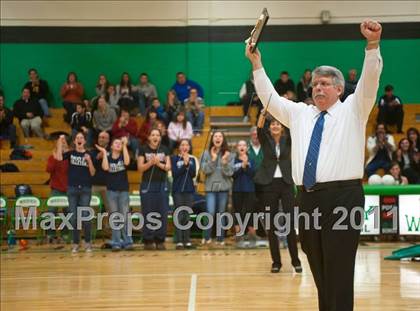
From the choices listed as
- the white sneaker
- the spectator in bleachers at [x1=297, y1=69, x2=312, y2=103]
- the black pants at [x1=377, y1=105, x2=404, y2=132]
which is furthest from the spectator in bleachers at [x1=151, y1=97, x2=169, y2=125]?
the black pants at [x1=377, y1=105, x2=404, y2=132]

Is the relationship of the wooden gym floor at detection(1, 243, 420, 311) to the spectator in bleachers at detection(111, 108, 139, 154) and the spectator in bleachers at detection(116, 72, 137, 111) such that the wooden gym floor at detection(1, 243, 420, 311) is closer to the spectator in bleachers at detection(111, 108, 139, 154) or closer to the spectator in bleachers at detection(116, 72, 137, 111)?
the spectator in bleachers at detection(111, 108, 139, 154)

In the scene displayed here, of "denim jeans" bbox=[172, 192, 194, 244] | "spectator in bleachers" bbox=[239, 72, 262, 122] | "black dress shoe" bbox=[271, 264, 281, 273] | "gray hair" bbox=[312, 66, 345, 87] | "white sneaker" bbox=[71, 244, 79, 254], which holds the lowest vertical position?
"white sneaker" bbox=[71, 244, 79, 254]

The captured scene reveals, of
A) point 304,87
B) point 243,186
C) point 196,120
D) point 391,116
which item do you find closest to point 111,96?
point 196,120

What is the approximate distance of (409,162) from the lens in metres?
12.0

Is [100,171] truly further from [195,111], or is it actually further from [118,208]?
[195,111]

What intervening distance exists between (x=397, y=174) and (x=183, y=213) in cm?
385

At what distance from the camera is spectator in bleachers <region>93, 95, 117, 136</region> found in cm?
1373

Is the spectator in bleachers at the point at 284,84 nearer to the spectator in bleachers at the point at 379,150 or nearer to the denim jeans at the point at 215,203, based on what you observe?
the spectator in bleachers at the point at 379,150

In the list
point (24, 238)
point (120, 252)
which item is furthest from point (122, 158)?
point (24, 238)

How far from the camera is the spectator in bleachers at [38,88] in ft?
50.3

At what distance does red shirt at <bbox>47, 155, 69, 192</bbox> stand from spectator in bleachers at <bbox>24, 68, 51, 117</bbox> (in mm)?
3220

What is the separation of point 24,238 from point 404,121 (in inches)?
283

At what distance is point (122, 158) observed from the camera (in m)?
11.7

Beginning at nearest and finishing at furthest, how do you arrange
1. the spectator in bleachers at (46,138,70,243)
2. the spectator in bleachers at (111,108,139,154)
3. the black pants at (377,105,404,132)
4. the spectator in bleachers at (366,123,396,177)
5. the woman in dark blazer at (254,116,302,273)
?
the woman in dark blazer at (254,116,302,273) < the black pants at (377,105,404,132) < the spectator in bleachers at (366,123,396,177) < the spectator in bleachers at (46,138,70,243) < the spectator in bleachers at (111,108,139,154)
